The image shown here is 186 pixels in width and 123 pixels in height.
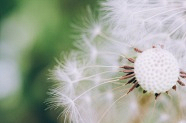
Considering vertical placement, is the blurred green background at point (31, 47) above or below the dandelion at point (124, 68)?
above

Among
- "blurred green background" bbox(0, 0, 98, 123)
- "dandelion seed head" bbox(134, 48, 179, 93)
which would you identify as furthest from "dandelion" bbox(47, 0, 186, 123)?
"blurred green background" bbox(0, 0, 98, 123)

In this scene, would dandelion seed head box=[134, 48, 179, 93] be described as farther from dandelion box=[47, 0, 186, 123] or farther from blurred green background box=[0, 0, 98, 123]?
blurred green background box=[0, 0, 98, 123]

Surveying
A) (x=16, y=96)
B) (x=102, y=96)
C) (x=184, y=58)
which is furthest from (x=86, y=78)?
(x=16, y=96)

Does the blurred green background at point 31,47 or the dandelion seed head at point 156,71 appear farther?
the blurred green background at point 31,47

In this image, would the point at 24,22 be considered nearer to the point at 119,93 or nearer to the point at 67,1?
the point at 67,1

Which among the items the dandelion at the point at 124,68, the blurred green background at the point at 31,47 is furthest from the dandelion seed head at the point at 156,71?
the blurred green background at the point at 31,47

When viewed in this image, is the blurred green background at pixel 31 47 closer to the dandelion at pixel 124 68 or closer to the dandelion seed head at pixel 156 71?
the dandelion at pixel 124 68

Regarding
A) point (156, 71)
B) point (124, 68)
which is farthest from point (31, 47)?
point (156, 71)
